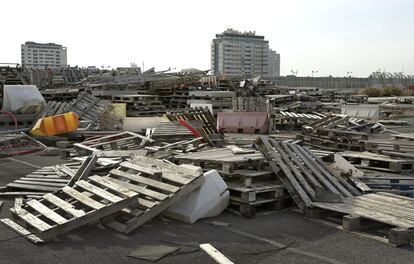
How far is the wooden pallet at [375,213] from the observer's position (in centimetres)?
503

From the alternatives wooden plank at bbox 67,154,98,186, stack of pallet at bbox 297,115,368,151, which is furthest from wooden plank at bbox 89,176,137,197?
stack of pallet at bbox 297,115,368,151

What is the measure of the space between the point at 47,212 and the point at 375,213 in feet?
12.7

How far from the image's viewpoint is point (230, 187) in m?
6.32

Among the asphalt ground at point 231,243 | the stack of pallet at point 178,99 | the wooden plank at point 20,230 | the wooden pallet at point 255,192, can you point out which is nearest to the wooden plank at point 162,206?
the asphalt ground at point 231,243

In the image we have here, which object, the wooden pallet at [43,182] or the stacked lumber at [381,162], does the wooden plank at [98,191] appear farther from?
the stacked lumber at [381,162]

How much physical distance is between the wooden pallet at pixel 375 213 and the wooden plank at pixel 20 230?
330 centimetres

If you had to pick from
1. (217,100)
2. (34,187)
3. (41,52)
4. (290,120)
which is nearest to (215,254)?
(34,187)

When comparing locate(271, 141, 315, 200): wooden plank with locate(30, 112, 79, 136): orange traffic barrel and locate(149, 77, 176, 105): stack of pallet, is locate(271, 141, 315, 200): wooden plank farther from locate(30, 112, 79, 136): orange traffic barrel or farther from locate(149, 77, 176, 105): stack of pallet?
locate(149, 77, 176, 105): stack of pallet

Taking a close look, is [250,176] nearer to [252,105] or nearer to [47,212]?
[47,212]

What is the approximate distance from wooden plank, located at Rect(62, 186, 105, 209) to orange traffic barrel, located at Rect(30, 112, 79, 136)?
24.8 feet

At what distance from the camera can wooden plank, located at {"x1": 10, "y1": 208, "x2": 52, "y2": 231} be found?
17.1ft

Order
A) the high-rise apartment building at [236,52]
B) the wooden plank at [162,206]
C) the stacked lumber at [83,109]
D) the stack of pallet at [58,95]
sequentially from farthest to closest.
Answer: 1. the high-rise apartment building at [236,52]
2. the stack of pallet at [58,95]
3. the stacked lumber at [83,109]
4. the wooden plank at [162,206]

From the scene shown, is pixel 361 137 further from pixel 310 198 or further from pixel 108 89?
pixel 108 89

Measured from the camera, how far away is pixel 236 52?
327ft
